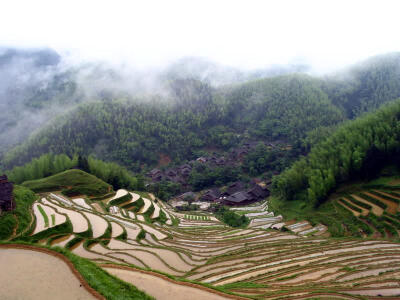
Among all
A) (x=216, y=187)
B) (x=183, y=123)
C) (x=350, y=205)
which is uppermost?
(x=183, y=123)

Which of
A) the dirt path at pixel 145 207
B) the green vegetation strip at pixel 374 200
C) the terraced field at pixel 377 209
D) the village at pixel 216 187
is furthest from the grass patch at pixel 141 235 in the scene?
the village at pixel 216 187

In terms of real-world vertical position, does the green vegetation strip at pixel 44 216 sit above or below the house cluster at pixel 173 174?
above

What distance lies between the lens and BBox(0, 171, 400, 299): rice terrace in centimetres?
824

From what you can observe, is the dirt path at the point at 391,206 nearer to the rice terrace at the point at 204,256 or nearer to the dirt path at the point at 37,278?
the rice terrace at the point at 204,256

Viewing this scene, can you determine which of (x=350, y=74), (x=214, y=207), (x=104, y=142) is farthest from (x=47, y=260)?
(x=350, y=74)

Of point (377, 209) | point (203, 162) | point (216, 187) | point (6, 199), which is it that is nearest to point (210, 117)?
point (203, 162)

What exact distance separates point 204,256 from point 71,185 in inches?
820

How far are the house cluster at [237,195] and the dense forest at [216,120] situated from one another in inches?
289

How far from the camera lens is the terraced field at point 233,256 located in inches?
371

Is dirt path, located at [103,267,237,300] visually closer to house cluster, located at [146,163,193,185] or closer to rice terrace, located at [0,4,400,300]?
rice terrace, located at [0,4,400,300]

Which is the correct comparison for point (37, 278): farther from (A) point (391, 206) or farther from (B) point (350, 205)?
(B) point (350, 205)

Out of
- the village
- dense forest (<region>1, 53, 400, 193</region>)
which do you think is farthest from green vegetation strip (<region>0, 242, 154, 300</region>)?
dense forest (<region>1, 53, 400, 193</region>)

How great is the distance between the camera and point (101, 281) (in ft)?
24.7

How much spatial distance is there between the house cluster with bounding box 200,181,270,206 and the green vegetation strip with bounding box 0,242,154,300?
1434 inches
